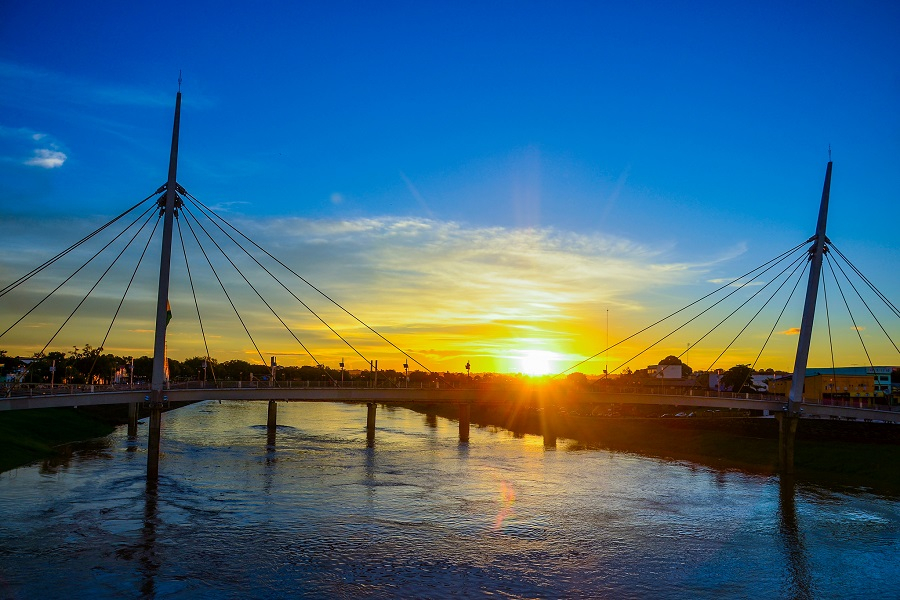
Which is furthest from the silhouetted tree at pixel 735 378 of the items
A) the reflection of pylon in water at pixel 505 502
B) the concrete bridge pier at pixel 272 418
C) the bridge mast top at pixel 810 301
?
the reflection of pylon in water at pixel 505 502

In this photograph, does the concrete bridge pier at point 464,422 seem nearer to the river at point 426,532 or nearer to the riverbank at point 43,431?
the river at point 426,532

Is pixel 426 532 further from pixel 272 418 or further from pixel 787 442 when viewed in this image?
pixel 272 418

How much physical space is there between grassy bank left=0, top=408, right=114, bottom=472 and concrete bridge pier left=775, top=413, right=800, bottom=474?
218 ft

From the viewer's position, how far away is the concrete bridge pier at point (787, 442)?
212ft

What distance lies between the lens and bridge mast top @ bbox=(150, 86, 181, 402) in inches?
2048

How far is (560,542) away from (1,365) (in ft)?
539

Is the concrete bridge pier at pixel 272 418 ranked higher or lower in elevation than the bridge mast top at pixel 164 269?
lower

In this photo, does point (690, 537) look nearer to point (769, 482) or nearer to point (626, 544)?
point (626, 544)

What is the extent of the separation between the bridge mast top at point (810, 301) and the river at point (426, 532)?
1007 centimetres

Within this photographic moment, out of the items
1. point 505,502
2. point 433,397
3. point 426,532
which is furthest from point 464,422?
point 426,532

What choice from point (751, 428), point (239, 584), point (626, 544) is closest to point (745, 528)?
point (626, 544)

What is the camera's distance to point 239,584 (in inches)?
1067

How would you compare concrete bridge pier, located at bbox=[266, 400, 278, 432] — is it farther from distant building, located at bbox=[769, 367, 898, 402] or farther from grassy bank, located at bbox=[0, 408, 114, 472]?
distant building, located at bbox=[769, 367, 898, 402]

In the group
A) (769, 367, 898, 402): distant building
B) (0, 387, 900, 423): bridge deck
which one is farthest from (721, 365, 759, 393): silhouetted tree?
(0, 387, 900, 423): bridge deck
